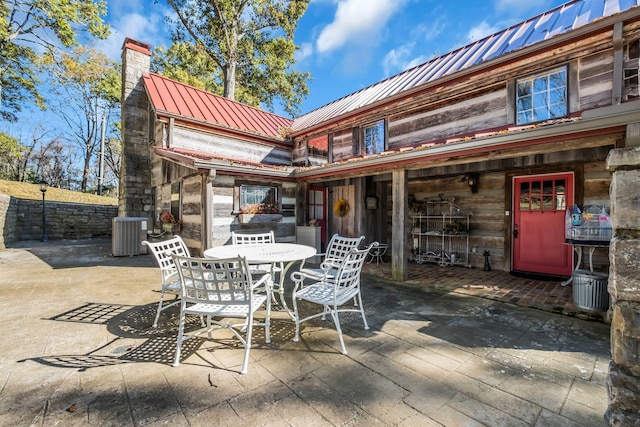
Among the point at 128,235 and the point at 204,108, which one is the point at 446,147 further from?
the point at 128,235

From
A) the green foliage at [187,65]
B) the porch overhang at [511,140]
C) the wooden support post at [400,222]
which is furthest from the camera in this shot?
the green foliage at [187,65]

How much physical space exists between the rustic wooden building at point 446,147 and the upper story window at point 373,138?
3cm

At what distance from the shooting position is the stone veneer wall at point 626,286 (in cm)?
110

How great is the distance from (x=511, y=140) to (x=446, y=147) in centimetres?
77

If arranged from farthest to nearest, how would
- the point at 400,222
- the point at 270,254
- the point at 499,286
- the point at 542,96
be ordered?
the point at 400,222 → the point at 499,286 → the point at 542,96 → the point at 270,254

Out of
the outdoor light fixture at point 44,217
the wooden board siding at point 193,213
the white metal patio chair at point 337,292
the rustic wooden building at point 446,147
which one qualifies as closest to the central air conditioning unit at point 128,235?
the rustic wooden building at point 446,147

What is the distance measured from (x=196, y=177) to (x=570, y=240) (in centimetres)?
667

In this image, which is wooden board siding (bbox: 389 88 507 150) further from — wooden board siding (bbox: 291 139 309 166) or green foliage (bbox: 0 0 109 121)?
green foliage (bbox: 0 0 109 121)

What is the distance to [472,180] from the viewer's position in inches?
231

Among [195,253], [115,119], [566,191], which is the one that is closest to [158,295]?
[195,253]

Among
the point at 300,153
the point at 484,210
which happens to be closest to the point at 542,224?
the point at 484,210

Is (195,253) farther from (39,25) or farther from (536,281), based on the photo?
(39,25)

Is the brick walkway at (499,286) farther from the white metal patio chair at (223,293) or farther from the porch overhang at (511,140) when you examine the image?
the white metal patio chair at (223,293)

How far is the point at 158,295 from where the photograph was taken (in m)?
3.97
